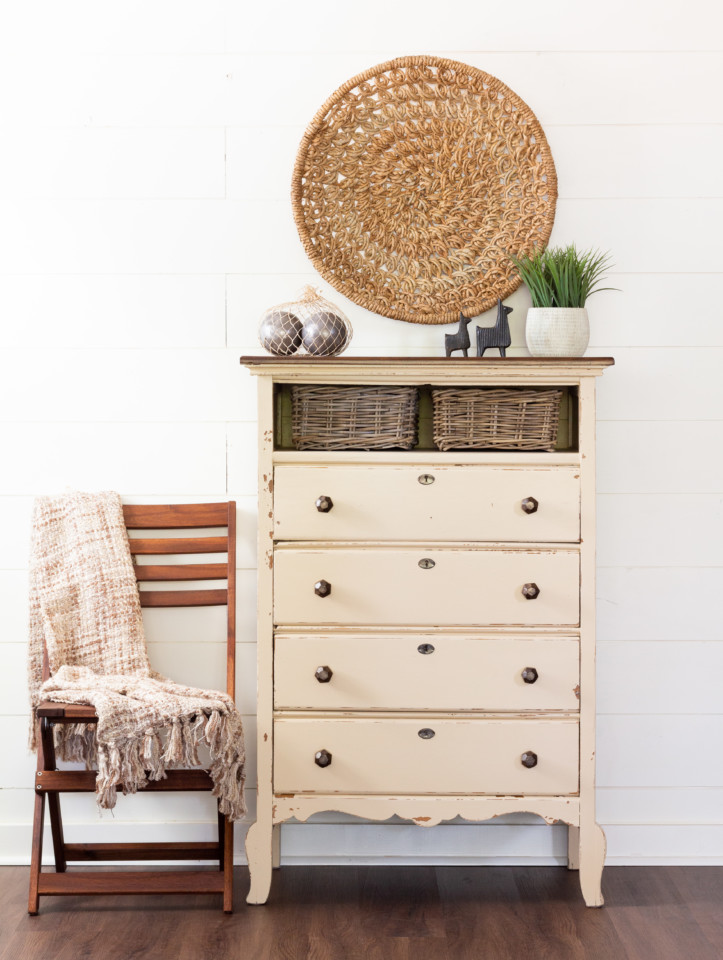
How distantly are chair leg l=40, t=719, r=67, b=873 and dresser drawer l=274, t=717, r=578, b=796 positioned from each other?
55 cm

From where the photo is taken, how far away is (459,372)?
2.05 metres

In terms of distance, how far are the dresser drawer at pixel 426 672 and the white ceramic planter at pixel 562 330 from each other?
710 mm

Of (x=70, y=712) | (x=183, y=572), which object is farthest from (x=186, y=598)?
(x=70, y=712)

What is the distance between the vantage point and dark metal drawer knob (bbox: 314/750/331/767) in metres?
2.05

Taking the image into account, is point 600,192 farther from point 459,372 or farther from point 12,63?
point 12,63

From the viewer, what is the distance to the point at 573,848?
234 centimetres

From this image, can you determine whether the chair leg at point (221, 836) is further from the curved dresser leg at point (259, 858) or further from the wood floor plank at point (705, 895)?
the wood floor plank at point (705, 895)

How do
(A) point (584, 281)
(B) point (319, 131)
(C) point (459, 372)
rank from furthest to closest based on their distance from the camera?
(B) point (319, 131)
(A) point (584, 281)
(C) point (459, 372)

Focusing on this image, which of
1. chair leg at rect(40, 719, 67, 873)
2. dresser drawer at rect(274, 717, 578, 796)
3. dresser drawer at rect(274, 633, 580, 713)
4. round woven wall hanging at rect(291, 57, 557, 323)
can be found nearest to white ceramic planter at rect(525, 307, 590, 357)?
round woven wall hanging at rect(291, 57, 557, 323)

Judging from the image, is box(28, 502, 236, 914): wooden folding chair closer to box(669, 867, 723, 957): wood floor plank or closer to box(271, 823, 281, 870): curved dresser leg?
box(271, 823, 281, 870): curved dresser leg

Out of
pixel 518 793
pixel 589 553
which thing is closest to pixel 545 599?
pixel 589 553

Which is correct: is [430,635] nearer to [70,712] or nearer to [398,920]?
[398,920]

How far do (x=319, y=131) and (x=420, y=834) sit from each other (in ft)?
6.33

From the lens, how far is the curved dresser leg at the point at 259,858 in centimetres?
208
